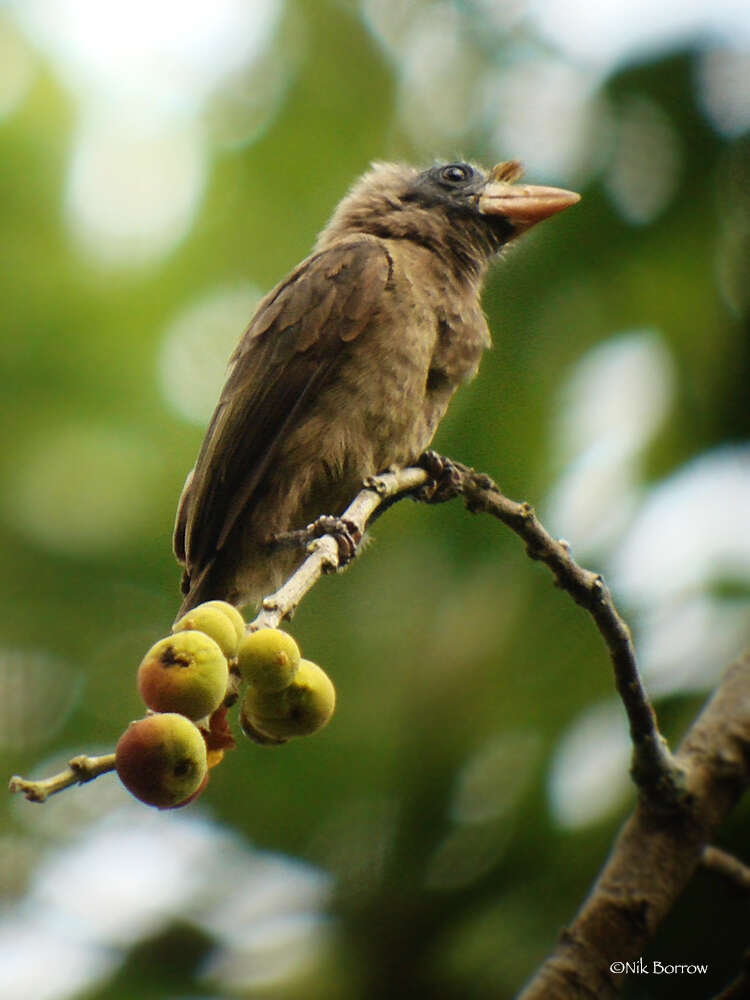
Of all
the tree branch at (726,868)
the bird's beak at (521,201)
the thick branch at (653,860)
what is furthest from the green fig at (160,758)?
the bird's beak at (521,201)

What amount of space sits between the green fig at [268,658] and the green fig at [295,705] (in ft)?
0.14

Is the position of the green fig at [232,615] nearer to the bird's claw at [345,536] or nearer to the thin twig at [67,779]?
the thin twig at [67,779]

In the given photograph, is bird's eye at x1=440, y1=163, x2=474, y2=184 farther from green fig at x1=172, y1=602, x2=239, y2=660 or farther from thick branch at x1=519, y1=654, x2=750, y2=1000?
green fig at x1=172, y1=602, x2=239, y2=660

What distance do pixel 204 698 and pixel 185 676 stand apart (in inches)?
1.5

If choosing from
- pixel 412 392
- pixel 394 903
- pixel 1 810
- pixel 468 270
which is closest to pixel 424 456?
pixel 412 392

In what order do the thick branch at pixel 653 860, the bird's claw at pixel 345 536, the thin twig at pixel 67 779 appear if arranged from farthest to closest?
the bird's claw at pixel 345 536 → the thick branch at pixel 653 860 → the thin twig at pixel 67 779

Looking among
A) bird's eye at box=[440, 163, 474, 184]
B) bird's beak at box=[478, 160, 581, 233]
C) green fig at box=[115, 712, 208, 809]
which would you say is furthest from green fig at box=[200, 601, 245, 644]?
bird's eye at box=[440, 163, 474, 184]

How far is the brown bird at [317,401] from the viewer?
3.19 metres

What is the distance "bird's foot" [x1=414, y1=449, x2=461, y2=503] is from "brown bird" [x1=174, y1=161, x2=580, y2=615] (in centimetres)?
18

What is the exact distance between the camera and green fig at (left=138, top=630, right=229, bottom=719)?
132 centimetres

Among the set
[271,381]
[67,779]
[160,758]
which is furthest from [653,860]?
[271,381]

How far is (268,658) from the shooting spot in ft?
4.50

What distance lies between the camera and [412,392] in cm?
324

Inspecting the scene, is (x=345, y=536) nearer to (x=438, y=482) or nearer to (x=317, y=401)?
(x=438, y=482)
